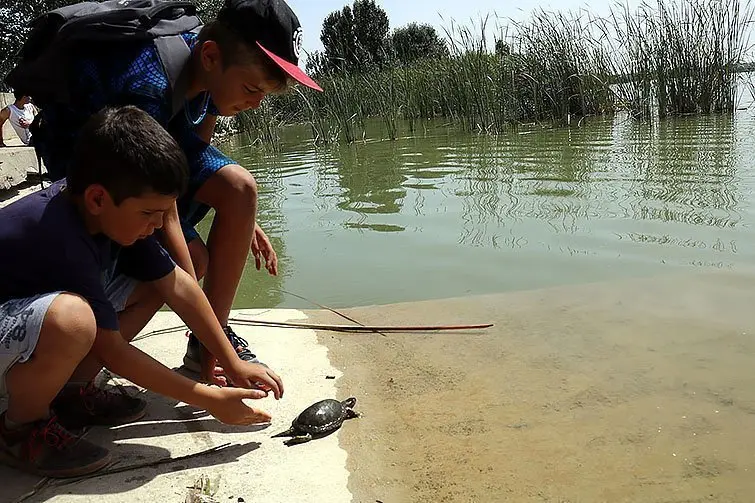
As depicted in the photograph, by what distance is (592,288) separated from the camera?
328 cm

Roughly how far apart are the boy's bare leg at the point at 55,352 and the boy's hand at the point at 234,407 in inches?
14.6

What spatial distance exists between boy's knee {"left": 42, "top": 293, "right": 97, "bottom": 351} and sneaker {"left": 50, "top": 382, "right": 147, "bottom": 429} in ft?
1.50

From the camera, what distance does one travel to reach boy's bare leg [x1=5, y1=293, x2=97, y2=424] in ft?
5.30

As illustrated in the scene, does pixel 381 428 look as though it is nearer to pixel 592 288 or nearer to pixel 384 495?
pixel 384 495

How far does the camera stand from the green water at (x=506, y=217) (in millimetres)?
3658

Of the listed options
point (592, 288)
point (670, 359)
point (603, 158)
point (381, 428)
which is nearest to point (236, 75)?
point (381, 428)

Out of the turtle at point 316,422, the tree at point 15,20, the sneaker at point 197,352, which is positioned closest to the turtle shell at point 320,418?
the turtle at point 316,422

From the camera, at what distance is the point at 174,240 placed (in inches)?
82.2

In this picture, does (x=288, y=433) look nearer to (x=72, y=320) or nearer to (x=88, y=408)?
(x=88, y=408)

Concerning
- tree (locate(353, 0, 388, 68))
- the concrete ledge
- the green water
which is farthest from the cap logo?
tree (locate(353, 0, 388, 68))

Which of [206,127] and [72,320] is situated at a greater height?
[206,127]

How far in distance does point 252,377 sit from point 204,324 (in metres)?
0.20

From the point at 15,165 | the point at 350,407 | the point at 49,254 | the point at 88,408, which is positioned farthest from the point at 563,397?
the point at 15,165

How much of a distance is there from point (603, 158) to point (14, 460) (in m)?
6.39
